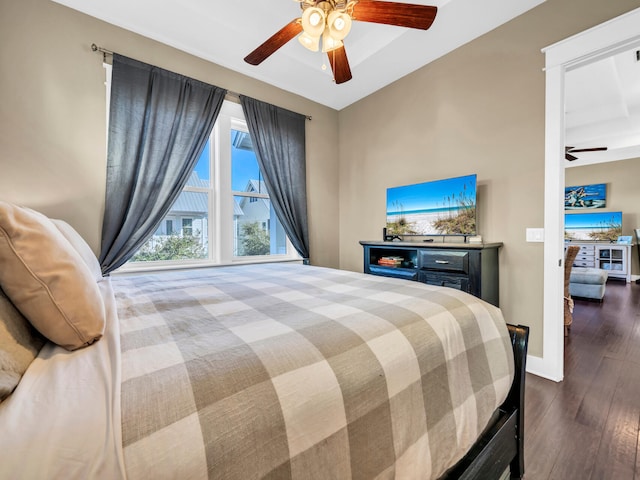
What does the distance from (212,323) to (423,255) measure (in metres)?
2.16

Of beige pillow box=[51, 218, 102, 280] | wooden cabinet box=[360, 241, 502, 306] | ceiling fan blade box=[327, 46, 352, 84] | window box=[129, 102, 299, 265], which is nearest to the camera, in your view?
beige pillow box=[51, 218, 102, 280]

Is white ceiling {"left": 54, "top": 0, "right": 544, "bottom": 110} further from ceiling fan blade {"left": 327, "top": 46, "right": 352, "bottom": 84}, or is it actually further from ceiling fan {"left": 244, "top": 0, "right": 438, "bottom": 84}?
ceiling fan {"left": 244, "top": 0, "right": 438, "bottom": 84}

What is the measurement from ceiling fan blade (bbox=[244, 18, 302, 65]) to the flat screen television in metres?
1.83

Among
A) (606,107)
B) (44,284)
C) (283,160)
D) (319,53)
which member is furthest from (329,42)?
(606,107)

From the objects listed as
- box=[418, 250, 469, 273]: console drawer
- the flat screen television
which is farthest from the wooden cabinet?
the flat screen television

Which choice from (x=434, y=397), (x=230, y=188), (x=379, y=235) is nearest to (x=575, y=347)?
(x=379, y=235)

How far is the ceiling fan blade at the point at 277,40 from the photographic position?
5.88ft

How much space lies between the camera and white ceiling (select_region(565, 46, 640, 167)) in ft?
10.4

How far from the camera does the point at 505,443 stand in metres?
1.12

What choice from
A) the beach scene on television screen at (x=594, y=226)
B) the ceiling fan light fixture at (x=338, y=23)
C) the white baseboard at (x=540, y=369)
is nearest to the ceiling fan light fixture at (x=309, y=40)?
the ceiling fan light fixture at (x=338, y=23)

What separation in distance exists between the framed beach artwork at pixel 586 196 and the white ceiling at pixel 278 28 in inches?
253

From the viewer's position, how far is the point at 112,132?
2332 mm

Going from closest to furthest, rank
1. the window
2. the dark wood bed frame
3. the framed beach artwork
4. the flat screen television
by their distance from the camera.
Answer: the dark wood bed frame → the flat screen television → the window → the framed beach artwork

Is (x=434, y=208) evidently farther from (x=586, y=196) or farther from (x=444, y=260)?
(x=586, y=196)
